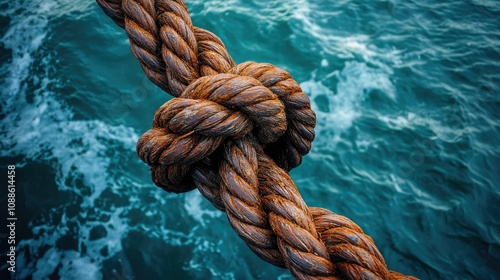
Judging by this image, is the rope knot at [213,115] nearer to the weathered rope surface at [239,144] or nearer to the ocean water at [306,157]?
the weathered rope surface at [239,144]

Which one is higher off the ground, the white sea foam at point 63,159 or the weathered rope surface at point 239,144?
the weathered rope surface at point 239,144

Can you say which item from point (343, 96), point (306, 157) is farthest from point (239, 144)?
point (343, 96)

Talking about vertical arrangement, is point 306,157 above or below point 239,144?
below

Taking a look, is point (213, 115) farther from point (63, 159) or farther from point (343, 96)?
point (343, 96)

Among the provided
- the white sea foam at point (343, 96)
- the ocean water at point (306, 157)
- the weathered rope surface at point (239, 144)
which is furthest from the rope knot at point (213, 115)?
the white sea foam at point (343, 96)

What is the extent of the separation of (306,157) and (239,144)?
3898 millimetres

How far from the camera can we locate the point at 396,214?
4.19 m

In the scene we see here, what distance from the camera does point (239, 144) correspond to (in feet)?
3.10

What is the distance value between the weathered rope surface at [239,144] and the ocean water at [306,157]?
3163 millimetres

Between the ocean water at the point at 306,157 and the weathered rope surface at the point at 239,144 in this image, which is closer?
the weathered rope surface at the point at 239,144

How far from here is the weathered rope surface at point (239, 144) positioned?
0.81 m

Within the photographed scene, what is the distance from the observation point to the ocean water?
384cm

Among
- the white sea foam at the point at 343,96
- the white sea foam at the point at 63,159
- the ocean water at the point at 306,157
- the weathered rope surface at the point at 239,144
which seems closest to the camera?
the weathered rope surface at the point at 239,144

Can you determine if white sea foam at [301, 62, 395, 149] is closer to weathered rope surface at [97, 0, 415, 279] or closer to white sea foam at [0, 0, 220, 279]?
white sea foam at [0, 0, 220, 279]
